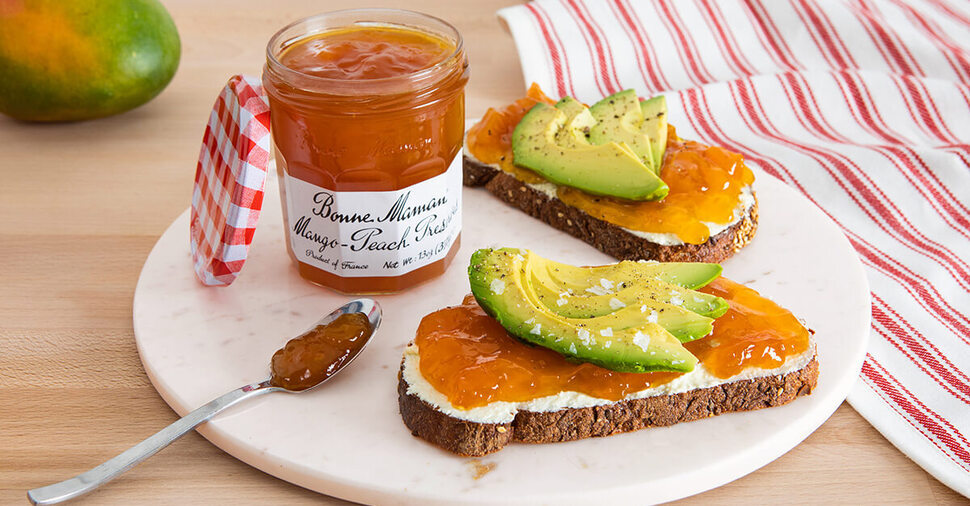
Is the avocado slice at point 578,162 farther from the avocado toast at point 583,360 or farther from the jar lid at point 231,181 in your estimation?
the jar lid at point 231,181

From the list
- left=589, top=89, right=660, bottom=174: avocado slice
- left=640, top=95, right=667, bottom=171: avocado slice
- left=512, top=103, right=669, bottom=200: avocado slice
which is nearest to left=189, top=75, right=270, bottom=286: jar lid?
left=512, top=103, right=669, bottom=200: avocado slice

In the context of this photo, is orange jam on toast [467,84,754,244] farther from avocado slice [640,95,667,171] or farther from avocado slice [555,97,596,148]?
avocado slice [555,97,596,148]

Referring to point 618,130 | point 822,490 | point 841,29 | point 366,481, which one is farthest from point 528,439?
point 841,29

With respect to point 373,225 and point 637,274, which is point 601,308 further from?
point 373,225

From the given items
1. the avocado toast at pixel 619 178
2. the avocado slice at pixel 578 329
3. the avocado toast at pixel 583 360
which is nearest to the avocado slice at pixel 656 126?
the avocado toast at pixel 619 178

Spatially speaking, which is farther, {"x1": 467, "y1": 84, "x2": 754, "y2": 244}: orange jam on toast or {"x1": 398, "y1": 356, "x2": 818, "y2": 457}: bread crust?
{"x1": 467, "y1": 84, "x2": 754, "y2": 244}: orange jam on toast

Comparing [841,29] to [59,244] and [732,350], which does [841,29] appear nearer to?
[732,350]
